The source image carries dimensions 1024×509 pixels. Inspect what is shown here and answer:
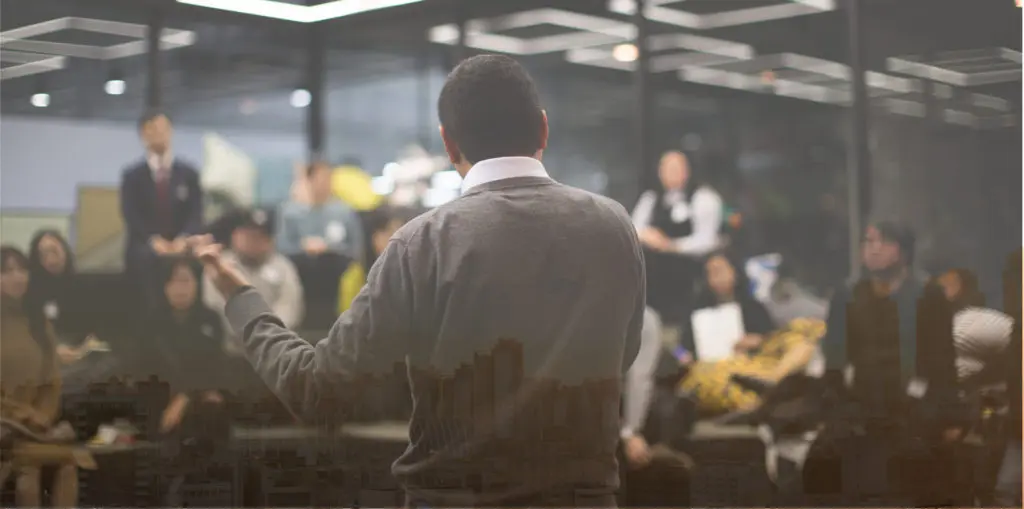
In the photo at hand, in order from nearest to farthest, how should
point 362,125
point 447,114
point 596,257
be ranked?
point 596,257 < point 447,114 < point 362,125

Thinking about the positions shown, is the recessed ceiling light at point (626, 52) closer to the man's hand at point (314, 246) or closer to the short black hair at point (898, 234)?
the short black hair at point (898, 234)

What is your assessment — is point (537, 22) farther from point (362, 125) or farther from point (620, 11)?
point (362, 125)

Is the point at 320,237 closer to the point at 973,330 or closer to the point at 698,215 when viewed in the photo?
the point at 698,215

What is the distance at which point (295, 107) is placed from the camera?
9.45ft

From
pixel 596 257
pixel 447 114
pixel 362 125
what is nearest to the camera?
pixel 596 257

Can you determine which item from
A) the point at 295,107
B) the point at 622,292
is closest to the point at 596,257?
the point at 622,292

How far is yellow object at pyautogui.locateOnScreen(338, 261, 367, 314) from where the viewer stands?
8.77 feet

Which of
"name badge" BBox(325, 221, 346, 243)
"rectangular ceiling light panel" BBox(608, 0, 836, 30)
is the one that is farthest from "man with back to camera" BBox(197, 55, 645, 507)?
"rectangular ceiling light panel" BBox(608, 0, 836, 30)

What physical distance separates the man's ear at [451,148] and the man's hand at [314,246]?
40 centimetres

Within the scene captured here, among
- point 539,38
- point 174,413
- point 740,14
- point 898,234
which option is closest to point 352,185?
point 539,38

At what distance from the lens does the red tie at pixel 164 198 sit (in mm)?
2832

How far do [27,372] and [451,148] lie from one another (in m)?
1.29

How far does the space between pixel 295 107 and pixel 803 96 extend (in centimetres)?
131

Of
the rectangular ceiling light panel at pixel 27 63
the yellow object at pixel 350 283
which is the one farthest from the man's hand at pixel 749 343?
the rectangular ceiling light panel at pixel 27 63
